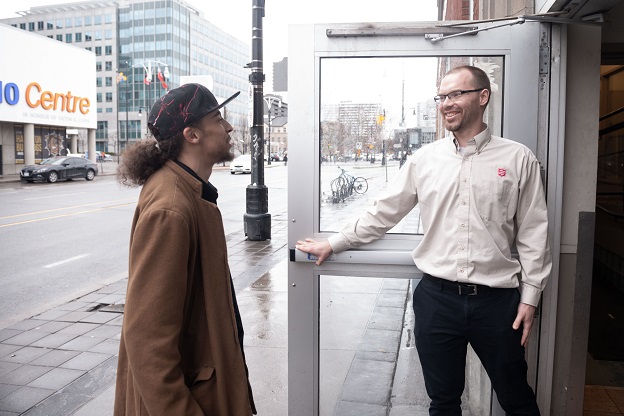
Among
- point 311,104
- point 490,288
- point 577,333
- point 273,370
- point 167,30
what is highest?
point 167,30

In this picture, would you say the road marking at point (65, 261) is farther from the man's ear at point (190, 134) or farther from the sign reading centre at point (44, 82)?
the sign reading centre at point (44, 82)

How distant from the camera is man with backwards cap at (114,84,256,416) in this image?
169cm

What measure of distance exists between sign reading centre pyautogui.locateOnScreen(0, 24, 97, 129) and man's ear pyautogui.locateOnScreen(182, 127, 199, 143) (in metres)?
34.5

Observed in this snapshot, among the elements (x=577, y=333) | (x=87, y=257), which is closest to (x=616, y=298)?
(x=577, y=333)

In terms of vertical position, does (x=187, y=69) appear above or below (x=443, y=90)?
above

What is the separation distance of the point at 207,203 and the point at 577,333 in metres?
2.13

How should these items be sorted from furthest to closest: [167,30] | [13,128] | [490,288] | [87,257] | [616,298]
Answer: [167,30] < [13,128] < [87,257] < [616,298] < [490,288]

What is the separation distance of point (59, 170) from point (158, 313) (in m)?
29.4

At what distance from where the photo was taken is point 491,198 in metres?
2.40

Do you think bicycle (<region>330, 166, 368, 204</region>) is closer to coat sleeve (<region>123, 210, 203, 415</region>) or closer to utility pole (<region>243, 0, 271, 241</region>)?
coat sleeve (<region>123, 210, 203, 415</region>)

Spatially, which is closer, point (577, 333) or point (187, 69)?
point (577, 333)

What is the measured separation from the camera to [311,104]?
2793mm

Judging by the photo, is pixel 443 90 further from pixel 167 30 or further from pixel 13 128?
pixel 167 30

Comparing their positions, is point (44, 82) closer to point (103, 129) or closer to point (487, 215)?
point (487, 215)
